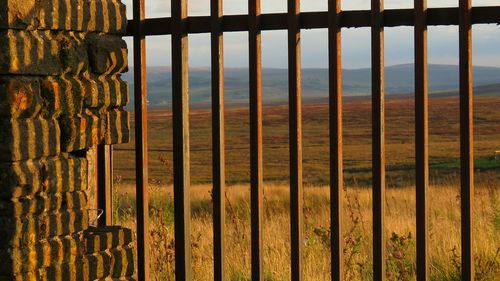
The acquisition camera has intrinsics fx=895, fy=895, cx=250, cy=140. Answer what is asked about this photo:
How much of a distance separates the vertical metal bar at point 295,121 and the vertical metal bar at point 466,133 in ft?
2.40

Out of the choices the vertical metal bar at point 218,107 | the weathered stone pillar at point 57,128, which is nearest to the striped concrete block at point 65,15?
the weathered stone pillar at point 57,128

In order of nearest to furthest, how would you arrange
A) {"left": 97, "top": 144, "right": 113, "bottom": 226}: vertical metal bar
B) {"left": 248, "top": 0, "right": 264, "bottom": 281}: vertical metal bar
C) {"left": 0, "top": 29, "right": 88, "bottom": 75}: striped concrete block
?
{"left": 0, "top": 29, "right": 88, "bottom": 75}: striped concrete block < {"left": 248, "top": 0, "right": 264, "bottom": 281}: vertical metal bar < {"left": 97, "top": 144, "right": 113, "bottom": 226}: vertical metal bar

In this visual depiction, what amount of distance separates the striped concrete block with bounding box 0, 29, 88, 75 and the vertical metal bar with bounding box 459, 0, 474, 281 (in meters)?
1.76

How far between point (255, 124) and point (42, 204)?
1045mm

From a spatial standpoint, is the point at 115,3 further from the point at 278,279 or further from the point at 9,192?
the point at 278,279

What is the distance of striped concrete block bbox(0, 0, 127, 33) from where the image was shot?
3.88 m

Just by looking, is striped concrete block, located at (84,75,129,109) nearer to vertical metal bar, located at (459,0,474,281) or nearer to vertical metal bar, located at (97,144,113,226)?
vertical metal bar, located at (97,144,113,226)

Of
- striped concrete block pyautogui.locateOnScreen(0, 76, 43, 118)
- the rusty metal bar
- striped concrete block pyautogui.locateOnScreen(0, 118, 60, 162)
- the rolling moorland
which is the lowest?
the rolling moorland

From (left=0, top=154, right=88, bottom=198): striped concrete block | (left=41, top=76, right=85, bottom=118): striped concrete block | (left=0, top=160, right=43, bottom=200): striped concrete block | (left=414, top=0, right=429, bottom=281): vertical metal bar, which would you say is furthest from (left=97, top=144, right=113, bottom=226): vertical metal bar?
(left=414, top=0, right=429, bottom=281): vertical metal bar

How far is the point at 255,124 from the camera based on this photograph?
4.23 m

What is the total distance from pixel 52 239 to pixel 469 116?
195 centimetres

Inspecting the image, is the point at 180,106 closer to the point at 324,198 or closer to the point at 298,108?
the point at 298,108

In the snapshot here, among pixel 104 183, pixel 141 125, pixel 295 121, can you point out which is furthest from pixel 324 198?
pixel 295 121

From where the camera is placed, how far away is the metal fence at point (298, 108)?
398 centimetres
